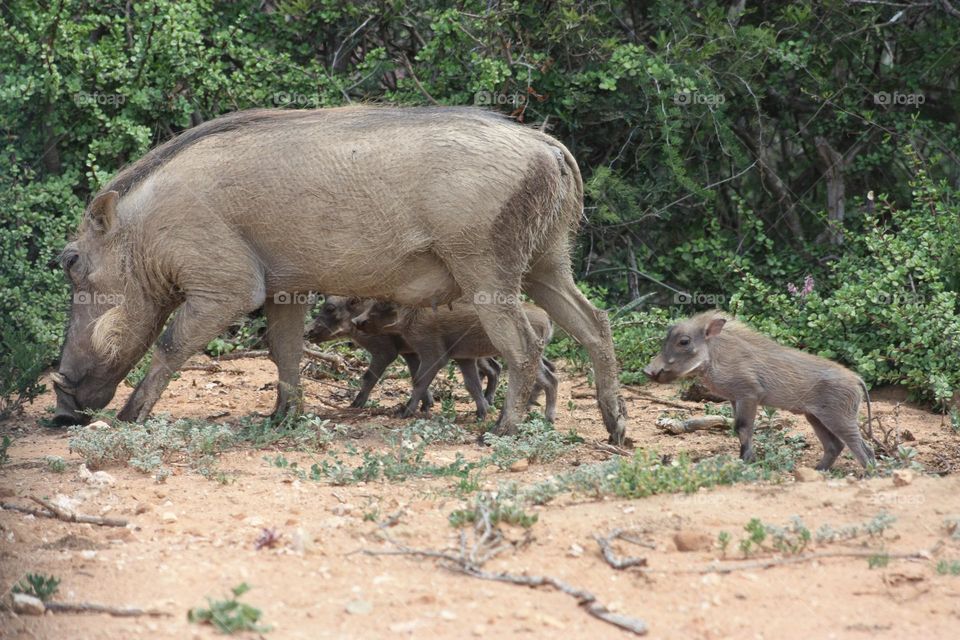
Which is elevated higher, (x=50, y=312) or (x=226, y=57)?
(x=226, y=57)

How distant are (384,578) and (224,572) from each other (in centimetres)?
57

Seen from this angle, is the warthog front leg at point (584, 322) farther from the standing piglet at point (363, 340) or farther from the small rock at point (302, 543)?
the small rock at point (302, 543)

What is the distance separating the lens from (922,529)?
485 cm

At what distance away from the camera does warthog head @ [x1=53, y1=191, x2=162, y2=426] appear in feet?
23.4

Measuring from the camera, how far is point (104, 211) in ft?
23.5

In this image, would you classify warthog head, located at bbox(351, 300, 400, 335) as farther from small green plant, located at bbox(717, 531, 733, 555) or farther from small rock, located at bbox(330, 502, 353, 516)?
small green plant, located at bbox(717, 531, 733, 555)

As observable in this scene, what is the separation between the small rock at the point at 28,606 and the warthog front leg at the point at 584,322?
3.85 meters

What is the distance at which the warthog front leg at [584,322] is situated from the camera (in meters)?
7.11

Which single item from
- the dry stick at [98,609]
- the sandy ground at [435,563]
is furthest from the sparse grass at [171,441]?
the dry stick at [98,609]

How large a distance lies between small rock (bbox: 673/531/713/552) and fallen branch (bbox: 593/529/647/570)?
0.74ft

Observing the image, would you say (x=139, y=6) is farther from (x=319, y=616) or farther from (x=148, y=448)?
(x=319, y=616)

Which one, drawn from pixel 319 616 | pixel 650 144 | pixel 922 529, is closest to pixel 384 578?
pixel 319 616

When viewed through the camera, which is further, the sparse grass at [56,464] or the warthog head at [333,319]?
the warthog head at [333,319]

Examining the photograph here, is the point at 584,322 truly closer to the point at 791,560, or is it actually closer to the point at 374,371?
the point at 374,371
